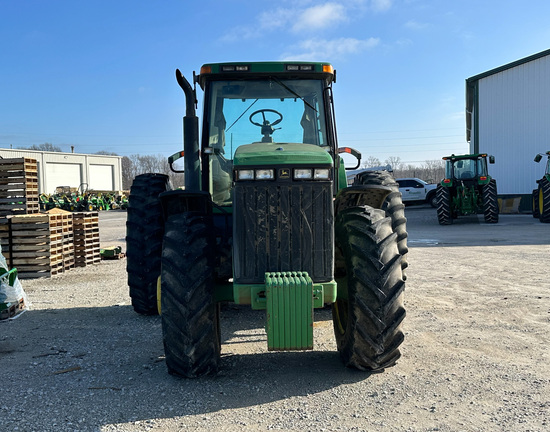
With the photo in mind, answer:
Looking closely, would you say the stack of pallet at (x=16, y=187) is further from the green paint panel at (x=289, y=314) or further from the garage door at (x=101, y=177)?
the garage door at (x=101, y=177)

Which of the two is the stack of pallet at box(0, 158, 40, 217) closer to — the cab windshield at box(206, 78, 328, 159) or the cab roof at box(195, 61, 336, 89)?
the cab windshield at box(206, 78, 328, 159)

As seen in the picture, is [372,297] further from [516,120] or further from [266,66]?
[516,120]

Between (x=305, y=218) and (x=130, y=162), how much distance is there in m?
102

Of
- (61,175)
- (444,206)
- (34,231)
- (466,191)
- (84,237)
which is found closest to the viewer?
(34,231)

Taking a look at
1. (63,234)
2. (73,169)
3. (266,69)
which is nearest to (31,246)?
(63,234)

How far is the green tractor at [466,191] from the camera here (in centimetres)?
1883

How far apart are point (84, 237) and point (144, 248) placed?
5.08 metres

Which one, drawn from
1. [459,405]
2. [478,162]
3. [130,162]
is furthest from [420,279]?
[130,162]

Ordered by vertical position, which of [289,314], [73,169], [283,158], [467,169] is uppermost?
[73,169]

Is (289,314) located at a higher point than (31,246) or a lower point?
lower

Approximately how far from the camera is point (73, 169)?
192 feet

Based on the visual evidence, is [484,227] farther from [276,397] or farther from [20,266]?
[276,397]

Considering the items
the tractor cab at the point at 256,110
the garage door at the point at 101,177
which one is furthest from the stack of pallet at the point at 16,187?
the garage door at the point at 101,177

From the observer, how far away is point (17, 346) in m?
5.29
